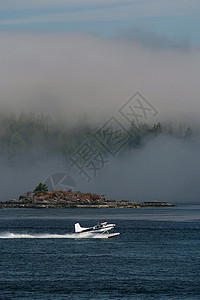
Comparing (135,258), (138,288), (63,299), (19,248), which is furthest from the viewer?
(19,248)

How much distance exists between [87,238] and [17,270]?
5439cm

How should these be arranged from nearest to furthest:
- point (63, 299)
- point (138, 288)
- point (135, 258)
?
point (63, 299) < point (138, 288) < point (135, 258)

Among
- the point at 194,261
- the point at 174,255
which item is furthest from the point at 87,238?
the point at 194,261

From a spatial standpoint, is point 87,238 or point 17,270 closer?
point 17,270

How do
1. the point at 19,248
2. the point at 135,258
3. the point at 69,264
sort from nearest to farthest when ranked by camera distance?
1. the point at 69,264
2. the point at 135,258
3. the point at 19,248

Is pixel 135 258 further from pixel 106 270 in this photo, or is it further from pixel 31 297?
pixel 31 297

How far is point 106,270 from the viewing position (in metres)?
86.4

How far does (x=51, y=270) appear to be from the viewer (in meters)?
85.8

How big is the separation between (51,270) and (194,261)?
2548 cm

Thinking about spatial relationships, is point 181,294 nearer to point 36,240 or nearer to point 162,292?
point 162,292

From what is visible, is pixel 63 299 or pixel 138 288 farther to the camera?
pixel 138 288

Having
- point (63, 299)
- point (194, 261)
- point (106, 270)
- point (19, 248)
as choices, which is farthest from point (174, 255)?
point (63, 299)

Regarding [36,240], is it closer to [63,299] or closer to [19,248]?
[19,248]

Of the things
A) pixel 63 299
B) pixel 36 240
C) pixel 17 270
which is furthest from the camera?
pixel 36 240
